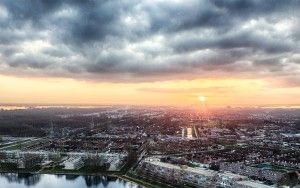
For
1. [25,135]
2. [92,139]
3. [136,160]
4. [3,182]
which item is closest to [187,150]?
[136,160]

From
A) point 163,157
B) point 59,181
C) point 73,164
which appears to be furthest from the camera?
point 163,157

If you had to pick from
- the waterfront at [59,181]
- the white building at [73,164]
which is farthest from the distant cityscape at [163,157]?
the waterfront at [59,181]

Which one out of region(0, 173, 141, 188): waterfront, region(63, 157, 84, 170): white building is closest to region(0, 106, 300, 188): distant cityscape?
region(63, 157, 84, 170): white building

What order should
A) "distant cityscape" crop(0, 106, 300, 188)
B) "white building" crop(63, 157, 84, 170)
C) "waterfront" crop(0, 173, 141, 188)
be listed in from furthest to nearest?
"white building" crop(63, 157, 84, 170), "waterfront" crop(0, 173, 141, 188), "distant cityscape" crop(0, 106, 300, 188)

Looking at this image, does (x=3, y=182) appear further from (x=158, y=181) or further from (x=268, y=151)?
(x=268, y=151)

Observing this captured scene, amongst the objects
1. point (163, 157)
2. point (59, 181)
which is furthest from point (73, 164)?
point (163, 157)

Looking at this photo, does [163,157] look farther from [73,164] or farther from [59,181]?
[59,181]

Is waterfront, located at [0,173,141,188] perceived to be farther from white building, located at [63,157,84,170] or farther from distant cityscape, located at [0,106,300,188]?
white building, located at [63,157,84,170]

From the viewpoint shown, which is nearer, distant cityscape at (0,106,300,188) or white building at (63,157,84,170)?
distant cityscape at (0,106,300,188)

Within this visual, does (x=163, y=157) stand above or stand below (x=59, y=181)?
above
